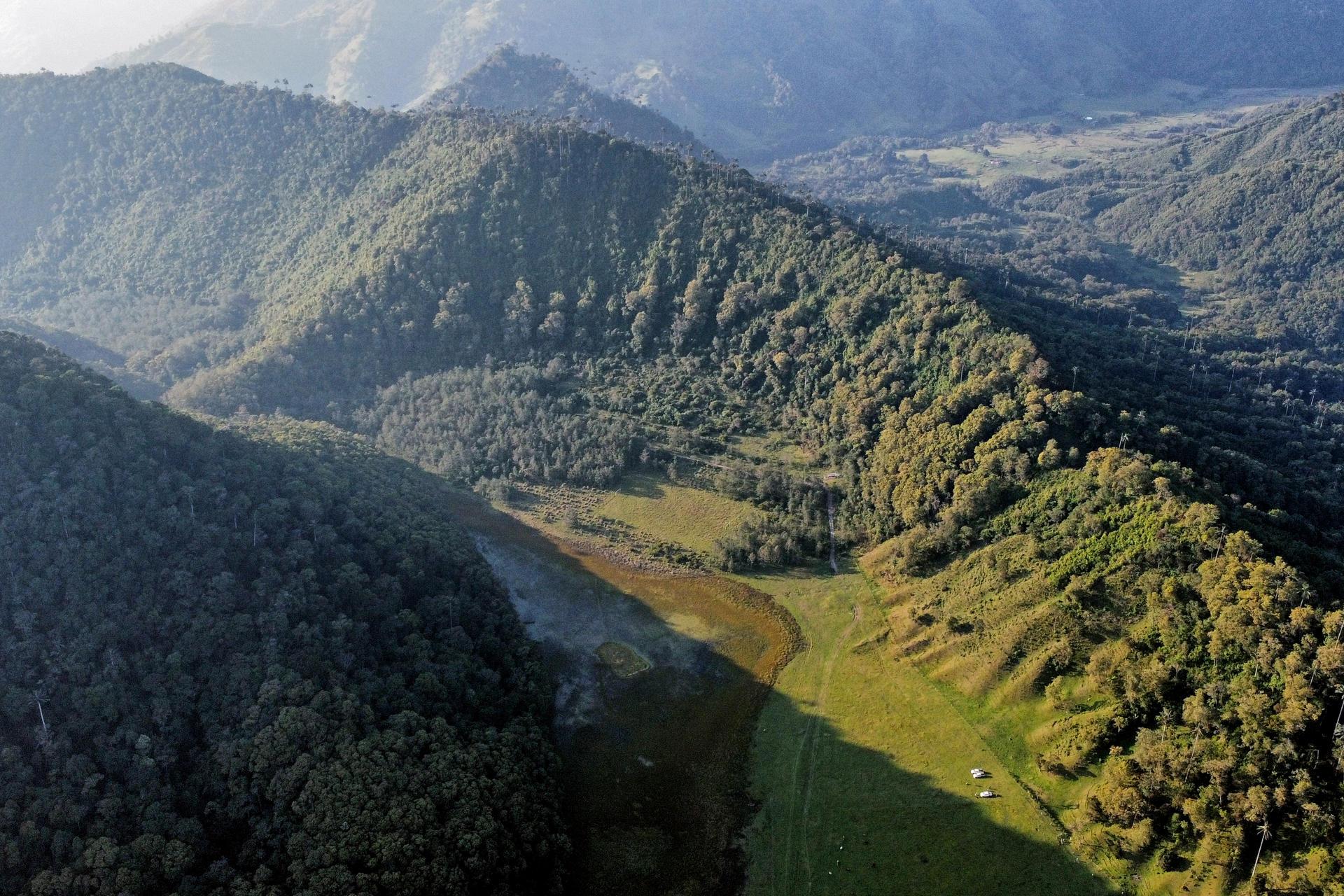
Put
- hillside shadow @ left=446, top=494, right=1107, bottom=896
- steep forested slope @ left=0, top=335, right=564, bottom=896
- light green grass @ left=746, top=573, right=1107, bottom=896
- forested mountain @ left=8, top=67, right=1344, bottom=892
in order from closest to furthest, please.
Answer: steep forested slope @ left=0, top=335, right=564, bottom=896
light green grass @ left=746, top=573, right=1107, bottom=896
hillside shadow @ left=446, top=494, right=1107, bottom=896
forested mountain @ left=8, top=67, right=1344, bottom=892

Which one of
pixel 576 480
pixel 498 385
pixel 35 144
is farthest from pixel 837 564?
pixel 35 144

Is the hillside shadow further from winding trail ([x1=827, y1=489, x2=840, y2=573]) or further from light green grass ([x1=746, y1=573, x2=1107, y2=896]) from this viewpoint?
winding trail ([x1=827, y1=489, x2=840, y2=573])

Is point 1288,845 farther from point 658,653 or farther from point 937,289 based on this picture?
point 937,289

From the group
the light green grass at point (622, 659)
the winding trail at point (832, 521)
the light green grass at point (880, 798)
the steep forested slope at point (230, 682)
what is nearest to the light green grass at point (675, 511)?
the winding trail at point (832, 521)

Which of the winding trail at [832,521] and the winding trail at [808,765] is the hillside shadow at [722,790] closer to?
the winding trail at [808,765]

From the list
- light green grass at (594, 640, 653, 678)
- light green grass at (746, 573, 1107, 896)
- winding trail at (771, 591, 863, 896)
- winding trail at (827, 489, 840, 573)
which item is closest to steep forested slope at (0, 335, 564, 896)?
light green grass at (594, 640, 653, 678)

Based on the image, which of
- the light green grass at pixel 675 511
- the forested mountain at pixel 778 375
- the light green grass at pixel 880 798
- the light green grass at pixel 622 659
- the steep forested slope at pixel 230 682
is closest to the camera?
the steep forested slope at pixel 230 682
